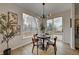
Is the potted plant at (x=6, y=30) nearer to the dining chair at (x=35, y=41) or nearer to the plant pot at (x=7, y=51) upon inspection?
the plant pot at (x=7, y=51)

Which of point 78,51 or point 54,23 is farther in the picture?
point 54,23

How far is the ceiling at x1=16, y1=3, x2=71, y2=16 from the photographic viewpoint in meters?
2.28

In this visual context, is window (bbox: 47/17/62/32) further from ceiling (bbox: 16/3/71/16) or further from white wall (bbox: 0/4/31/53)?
white wall (bbox: 0/4/31/53)

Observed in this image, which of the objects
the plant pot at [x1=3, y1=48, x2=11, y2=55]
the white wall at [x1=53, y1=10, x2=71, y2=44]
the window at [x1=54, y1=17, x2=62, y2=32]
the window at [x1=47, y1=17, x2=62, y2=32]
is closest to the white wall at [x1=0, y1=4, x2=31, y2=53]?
the plant pot at [x1=3, y1=48, x2=11, y2=55]

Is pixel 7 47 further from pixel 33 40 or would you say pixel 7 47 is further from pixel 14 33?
pixel 33 40

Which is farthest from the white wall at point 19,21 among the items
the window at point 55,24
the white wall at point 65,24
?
the white wall at point 65,24

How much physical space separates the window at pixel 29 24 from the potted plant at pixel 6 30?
0.98ft

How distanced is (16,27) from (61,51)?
1.22 m

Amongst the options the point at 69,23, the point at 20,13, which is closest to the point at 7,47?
the point at 20,13

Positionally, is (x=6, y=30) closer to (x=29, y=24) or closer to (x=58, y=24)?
(x=29, y=24)

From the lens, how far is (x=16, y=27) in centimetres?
230

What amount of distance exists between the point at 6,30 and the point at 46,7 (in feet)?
3.59
